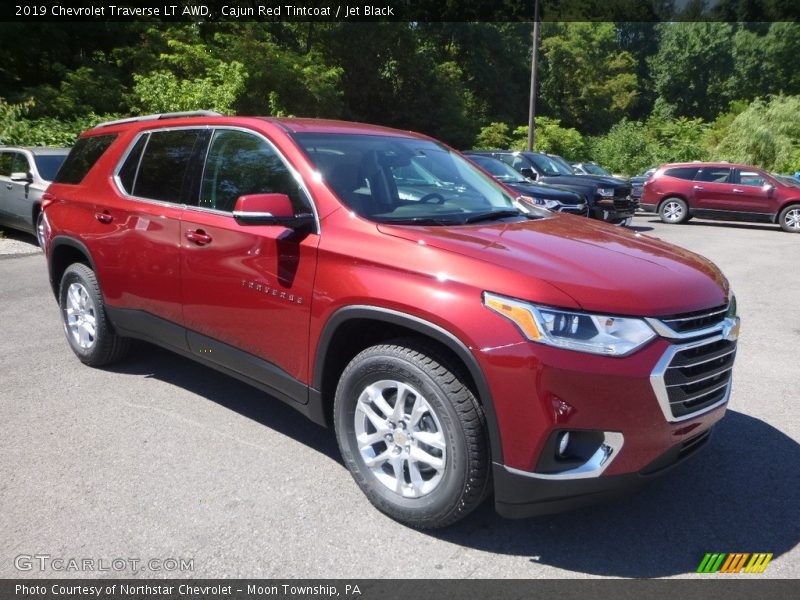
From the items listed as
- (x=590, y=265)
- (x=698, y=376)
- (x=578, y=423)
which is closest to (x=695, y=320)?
(x=698, y=376)

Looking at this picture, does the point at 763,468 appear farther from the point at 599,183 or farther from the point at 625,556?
the point at 599,183

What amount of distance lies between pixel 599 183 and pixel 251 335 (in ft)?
37.0

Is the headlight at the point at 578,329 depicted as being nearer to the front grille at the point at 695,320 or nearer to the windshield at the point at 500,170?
the front grille at the point at 695,320

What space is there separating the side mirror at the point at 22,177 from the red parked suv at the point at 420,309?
21.9 feet

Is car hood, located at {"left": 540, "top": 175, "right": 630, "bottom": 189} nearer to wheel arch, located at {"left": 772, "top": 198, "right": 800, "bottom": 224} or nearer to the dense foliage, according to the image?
wheel arch, located at {"left": 772, "top": 198, "right": 800, "bottom": 224}

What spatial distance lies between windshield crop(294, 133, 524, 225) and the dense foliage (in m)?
14.2

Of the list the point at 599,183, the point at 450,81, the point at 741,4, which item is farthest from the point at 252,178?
the point at 741,4

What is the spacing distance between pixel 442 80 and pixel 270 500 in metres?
36.3

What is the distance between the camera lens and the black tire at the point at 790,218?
54.2 feet

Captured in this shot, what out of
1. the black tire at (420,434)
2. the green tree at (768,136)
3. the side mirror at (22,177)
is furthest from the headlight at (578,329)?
the green tree at (768,136)

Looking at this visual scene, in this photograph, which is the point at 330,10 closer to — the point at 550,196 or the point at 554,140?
the point at 554,140

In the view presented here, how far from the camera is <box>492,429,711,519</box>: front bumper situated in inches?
100

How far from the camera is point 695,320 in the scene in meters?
2.73

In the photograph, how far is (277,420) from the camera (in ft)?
13.4
